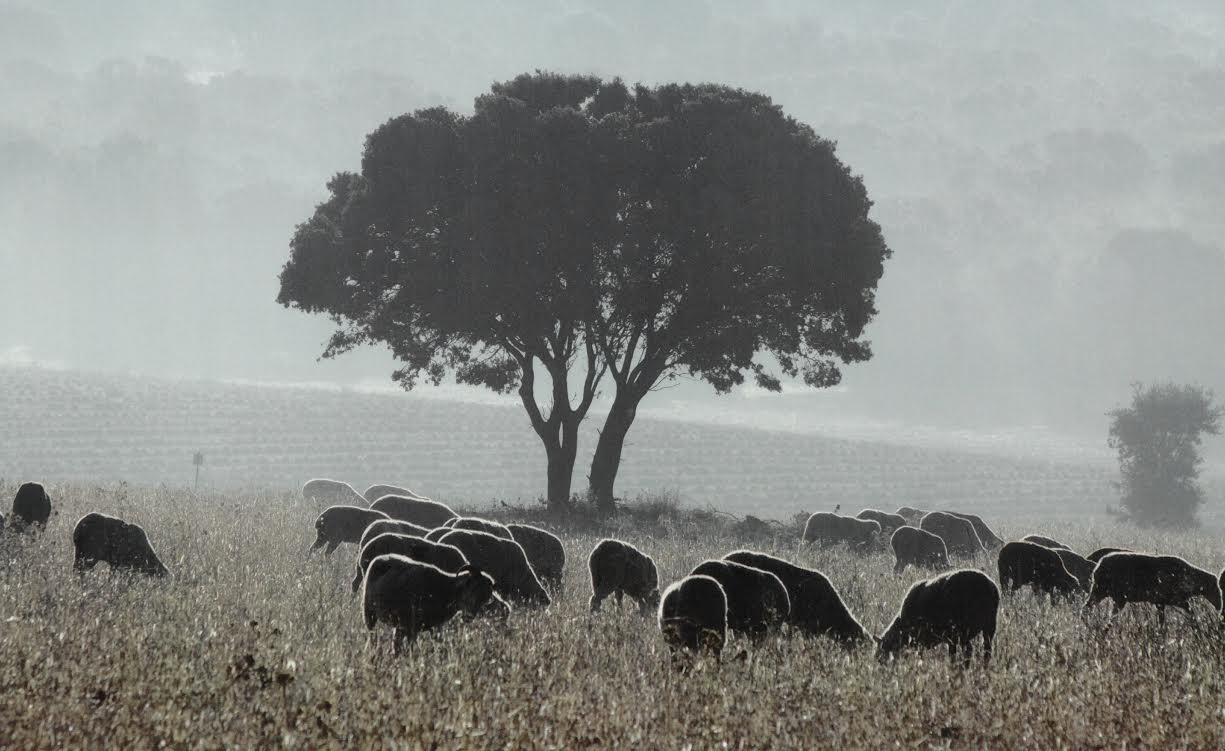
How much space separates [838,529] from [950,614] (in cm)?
1312

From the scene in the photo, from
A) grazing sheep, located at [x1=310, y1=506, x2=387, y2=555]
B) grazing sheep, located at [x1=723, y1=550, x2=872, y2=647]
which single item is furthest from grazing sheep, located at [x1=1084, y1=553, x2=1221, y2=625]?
grazing sheep, located at [x1=310, y1=506, x2=387, y2=555]

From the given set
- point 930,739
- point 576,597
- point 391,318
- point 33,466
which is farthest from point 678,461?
point 930,739

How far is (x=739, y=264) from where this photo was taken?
24.3 m

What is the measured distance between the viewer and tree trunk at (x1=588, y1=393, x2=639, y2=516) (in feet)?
83.8

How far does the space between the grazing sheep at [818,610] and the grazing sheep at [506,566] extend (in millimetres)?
2895

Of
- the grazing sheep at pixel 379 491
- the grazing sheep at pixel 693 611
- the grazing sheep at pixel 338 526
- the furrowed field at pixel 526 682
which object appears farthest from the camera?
the grazing sheep at pixel 379 491

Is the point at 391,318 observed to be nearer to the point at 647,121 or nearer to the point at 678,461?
the point at 647,121

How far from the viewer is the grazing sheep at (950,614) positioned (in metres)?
8.50

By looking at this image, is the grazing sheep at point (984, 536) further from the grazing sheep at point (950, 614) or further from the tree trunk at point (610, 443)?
the grazing sheep at point (950, 614)

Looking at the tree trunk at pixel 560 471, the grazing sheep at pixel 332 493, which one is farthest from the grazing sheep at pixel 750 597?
the grazing sheep at pixel 332 493

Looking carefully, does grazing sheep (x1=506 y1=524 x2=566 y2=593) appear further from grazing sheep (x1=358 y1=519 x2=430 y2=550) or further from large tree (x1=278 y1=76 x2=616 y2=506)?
large tree (x1=278 y1=76 x2=616 y2=506)

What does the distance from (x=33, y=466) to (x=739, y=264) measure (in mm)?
45338

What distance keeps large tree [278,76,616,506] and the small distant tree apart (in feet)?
136

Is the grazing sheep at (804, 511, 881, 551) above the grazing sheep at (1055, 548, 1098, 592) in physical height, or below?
below
